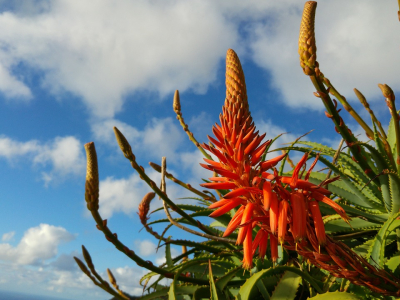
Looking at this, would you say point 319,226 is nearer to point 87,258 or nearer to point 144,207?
point 87,258

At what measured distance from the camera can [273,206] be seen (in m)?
0.97

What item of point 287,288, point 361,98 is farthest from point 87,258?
point 361,98

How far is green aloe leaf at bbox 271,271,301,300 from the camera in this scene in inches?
63.1

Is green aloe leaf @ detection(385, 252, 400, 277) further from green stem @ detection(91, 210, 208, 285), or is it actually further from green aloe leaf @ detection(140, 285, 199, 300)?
green stem @ detection(91, 210, 208, 285)

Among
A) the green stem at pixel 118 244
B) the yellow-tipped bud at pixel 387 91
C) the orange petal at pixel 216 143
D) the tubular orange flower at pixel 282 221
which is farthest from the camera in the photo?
the yellow-tipped bud at pixel 387 91

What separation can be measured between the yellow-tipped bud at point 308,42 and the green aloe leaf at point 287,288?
36.6 inches

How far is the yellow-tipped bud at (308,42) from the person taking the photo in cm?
138

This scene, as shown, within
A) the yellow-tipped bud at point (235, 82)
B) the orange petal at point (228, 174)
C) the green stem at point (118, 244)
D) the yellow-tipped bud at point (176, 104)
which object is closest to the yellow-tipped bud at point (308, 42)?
the yellow-tipped bud at point (235, 82)

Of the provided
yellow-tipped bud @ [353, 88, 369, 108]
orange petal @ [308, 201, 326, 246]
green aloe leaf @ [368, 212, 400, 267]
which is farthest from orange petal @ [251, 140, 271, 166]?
yellow-tipped bud @ [353, 88, 369, 108]

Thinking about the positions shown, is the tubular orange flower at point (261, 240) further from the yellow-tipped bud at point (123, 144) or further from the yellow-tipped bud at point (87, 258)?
the yellow-tipped bud at point (87, 258)

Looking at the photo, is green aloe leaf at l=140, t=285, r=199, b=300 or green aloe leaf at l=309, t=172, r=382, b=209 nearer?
green aloe leaf at l=140, t=285, r=199, b=300

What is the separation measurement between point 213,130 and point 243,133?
0.32 ft

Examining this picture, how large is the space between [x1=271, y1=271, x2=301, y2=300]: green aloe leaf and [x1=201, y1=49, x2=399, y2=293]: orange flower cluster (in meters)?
0.58

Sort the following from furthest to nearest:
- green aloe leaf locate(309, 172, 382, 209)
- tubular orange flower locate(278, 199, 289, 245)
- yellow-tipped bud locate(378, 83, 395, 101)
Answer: green aloe leaf locate(309, 172, 382, 209) → yellow-tipped bud locate(378, 83, 395, 101) → tubular orange flower locate(278, 199, 289, 245)
